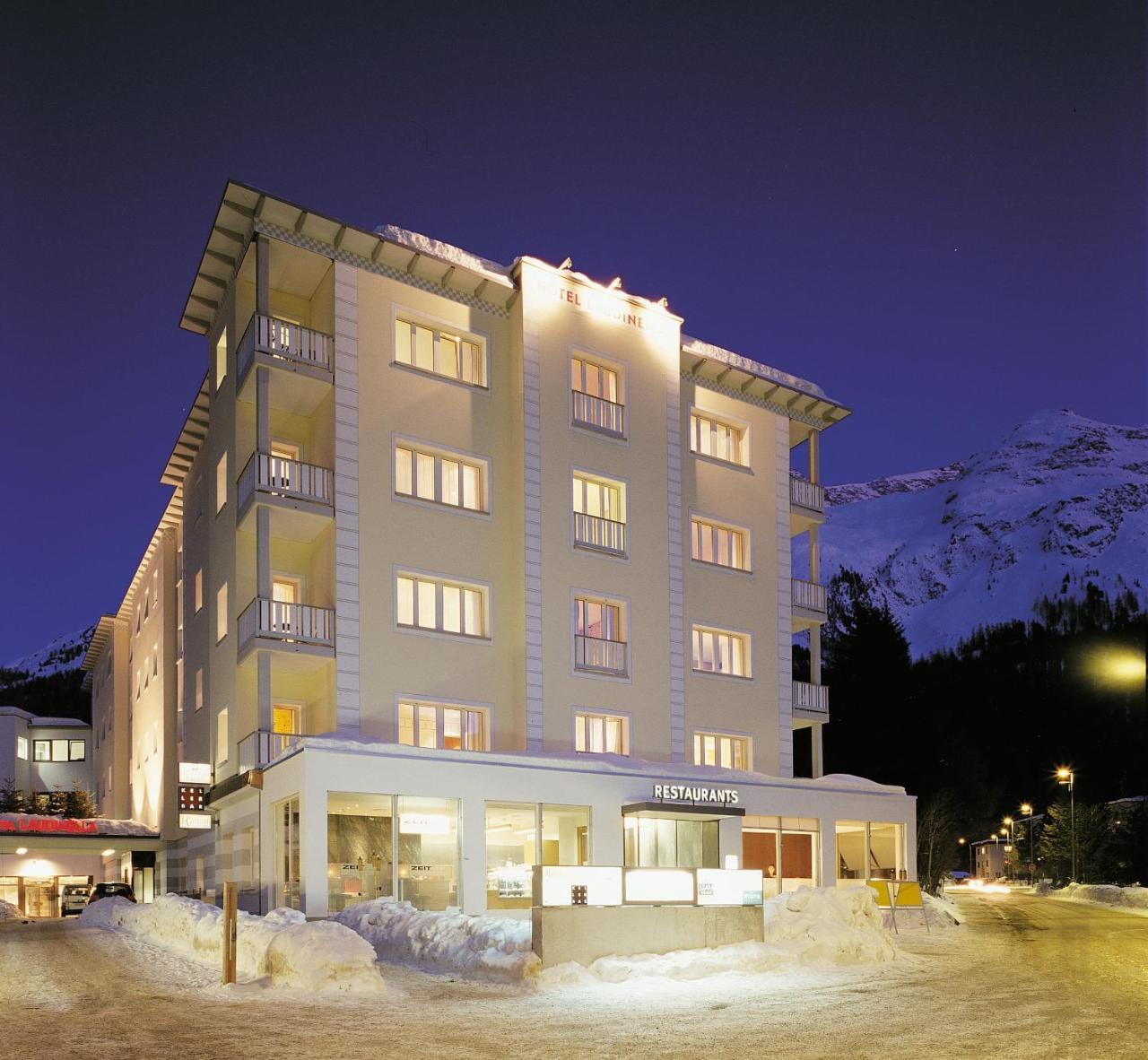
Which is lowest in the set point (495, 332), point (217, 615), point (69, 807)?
point (69, 807)

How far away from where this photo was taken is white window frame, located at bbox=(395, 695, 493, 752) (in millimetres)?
32219

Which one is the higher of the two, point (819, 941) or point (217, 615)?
point (217, 615)

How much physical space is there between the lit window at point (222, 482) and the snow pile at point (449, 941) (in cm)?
1538

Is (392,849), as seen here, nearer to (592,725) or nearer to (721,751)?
(592,725)

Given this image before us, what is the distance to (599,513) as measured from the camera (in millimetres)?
37438

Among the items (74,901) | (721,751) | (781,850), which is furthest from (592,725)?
(74,901)

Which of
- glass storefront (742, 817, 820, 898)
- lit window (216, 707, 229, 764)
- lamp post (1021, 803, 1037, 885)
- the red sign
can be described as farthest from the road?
lamp post (1021, 803, 1037, 885)

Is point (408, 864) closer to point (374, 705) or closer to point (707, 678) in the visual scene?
point (374, 705)

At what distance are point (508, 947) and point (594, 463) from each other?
18778 mm

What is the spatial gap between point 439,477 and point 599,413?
5.69 m

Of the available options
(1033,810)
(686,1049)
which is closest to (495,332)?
(686,1049)

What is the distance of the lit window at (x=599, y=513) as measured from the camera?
3633 centimetres

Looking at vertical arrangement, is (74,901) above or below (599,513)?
below

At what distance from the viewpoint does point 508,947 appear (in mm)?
20609
